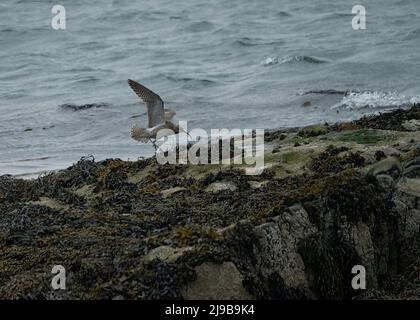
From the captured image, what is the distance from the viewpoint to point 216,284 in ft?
17.0

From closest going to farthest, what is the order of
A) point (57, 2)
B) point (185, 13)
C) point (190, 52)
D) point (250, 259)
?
point (250, 259) < point (190, 52) < point (185, 13) < point (57, 2)

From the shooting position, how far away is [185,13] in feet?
90.5

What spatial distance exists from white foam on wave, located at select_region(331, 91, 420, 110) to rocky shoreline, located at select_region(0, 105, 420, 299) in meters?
6.91

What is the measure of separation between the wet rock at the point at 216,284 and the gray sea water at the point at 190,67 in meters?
6.67

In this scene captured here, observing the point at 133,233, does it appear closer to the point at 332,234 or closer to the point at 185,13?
the point at 332,234

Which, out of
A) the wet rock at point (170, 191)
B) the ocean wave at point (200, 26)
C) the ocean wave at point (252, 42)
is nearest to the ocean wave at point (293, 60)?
the ocean wave at point (252, 42)

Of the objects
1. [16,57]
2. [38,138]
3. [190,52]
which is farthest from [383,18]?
[38,138]

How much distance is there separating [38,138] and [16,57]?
31.6 feet

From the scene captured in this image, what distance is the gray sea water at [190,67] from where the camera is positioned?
47.5 ft

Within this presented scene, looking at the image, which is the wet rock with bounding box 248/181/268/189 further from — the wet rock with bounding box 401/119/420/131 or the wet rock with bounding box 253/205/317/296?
the wet rock with bounding box 401/119/420/131

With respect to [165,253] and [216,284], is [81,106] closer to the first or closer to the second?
[165,253]

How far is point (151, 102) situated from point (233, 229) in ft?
10.6

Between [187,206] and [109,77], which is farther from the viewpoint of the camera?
[109,77]

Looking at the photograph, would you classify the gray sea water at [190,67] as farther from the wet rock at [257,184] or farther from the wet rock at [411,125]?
the wet rock at [257,184]
